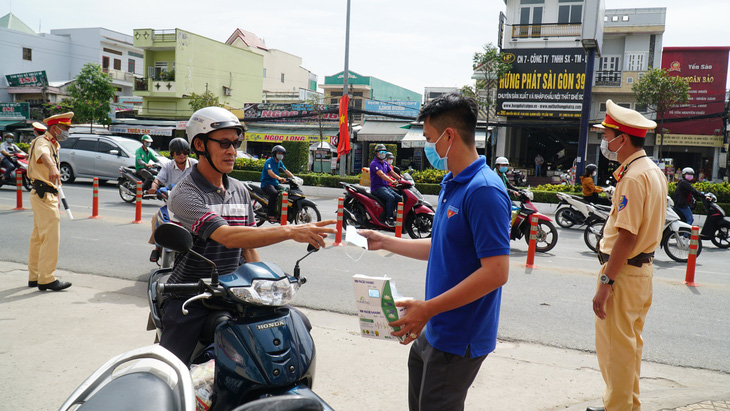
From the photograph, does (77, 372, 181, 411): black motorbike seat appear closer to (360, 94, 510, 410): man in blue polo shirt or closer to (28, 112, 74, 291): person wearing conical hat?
(360, 94, 510, 410): man in blue polo shirt

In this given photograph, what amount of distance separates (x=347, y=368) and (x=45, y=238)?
12.9 ft

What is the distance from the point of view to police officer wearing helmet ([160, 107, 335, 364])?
2455mm

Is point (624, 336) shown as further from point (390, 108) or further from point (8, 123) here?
point (8, 123)

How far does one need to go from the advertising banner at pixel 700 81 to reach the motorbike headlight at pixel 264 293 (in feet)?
104

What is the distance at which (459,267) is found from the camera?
2.14 meters

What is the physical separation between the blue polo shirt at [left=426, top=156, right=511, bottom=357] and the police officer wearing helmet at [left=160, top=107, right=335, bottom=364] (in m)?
0.52

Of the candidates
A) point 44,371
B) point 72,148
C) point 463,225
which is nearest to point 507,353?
point 463,225

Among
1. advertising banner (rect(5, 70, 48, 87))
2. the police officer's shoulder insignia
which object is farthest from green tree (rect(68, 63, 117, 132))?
the police officer's shoulder insignia

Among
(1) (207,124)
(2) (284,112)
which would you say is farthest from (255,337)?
(2) (284,112)

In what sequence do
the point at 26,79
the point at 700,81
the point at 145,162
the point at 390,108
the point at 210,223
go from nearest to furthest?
the point at 210,223 → the point at 145,162 → the point at 700,81 → the point at 390,108 → the point at 26,79

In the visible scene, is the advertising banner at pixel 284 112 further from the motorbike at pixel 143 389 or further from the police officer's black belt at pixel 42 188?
the motorbike at pixel 143 389

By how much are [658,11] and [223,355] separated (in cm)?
3472

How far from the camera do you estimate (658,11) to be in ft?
98.6

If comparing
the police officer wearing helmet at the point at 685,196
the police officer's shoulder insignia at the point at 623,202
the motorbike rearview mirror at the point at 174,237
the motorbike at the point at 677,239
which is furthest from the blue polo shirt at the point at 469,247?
the police officer wearing helmet at the point at 685,196
